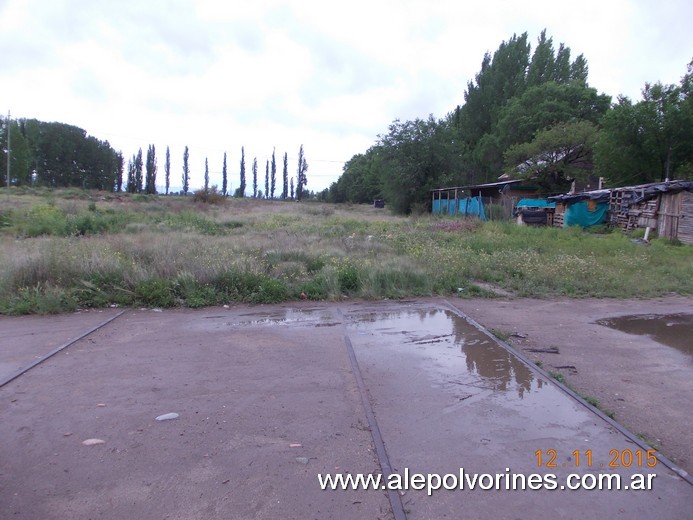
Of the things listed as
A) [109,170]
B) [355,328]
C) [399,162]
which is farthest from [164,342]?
[109,170]

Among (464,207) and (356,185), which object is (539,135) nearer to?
(464,207)

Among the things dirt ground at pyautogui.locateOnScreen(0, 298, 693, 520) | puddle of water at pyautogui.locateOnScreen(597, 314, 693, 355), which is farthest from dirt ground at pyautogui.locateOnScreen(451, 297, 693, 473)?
puddle of water at pyautogui.locateOnScreen(597, 314, 693, 355)

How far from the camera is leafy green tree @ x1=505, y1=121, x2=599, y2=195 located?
105 feet

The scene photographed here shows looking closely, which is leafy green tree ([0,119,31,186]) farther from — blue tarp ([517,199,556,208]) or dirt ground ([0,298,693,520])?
dirt ground ([0,298,693,520])

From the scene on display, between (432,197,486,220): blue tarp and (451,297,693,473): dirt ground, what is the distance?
21.9 m

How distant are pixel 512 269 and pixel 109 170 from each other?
90274mm

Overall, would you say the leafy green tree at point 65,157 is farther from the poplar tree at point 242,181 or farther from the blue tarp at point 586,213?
the blue tarp at point 586,213

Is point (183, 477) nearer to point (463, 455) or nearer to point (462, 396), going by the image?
point (463, 455)

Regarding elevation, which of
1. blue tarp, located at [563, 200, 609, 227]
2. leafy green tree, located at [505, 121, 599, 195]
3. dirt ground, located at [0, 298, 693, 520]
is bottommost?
dirt ground, located at [0, 298, 693, 520]

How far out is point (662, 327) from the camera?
7.01m

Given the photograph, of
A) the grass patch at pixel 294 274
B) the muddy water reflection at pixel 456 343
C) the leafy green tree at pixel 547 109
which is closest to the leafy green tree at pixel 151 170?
the leafy green tree at pixel 547 109

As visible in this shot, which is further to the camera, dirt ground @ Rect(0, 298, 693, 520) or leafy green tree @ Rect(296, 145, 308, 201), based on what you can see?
leafy green tree @ Rect(296, 145, 308, 201)

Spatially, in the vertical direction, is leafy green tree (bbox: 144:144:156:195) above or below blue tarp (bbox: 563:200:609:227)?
above

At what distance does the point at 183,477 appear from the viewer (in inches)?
120
